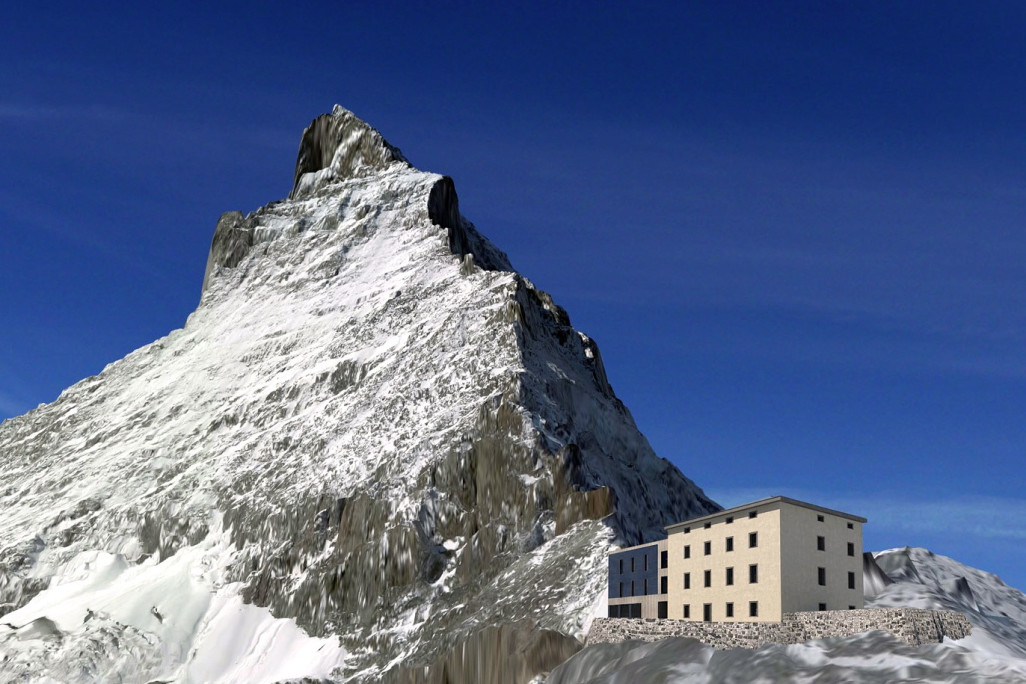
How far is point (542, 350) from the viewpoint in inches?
4451

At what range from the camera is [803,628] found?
61531 millimetres

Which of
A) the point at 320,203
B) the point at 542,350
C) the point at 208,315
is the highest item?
the point at 320,203

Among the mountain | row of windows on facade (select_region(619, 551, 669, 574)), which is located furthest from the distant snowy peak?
the mountain

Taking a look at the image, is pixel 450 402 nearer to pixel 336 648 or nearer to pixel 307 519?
pixel 307 519

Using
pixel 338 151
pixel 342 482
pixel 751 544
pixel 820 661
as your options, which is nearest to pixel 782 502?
pixel 751 544

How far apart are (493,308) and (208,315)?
2242 inches

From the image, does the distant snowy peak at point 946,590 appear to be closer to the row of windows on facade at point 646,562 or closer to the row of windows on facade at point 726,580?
the row of windows on facade at point 726,580

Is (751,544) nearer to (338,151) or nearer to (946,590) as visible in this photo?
(946,590)

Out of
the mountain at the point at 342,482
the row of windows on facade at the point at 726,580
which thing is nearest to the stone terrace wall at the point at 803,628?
the row of windows on facade at the point at 726,580

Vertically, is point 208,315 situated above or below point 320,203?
below

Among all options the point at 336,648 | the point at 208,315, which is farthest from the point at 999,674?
the point at 208,315

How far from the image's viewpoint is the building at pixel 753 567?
64562 millimetres

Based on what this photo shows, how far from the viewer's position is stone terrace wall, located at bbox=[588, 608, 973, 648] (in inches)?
2223

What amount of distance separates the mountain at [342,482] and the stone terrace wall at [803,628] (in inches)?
250
